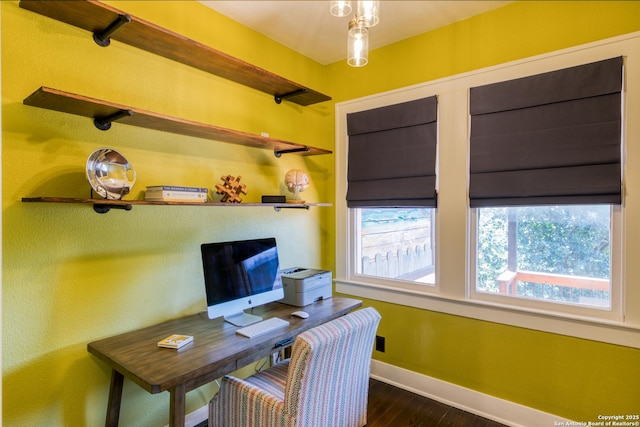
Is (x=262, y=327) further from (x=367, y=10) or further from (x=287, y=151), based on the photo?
(x=367, y=10)

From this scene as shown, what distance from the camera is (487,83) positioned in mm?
2156

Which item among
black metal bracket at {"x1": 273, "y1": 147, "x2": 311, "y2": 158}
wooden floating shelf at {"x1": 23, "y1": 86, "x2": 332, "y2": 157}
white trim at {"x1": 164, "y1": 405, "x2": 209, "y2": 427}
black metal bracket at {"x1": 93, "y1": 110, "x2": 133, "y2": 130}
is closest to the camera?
wooden floating shelf at {"x1": 23, "y1": 86, "x2": 332, "y2": 157}

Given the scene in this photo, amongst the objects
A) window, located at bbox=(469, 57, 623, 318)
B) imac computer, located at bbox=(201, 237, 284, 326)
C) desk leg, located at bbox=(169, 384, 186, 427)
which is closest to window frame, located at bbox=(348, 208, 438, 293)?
window, located at bbox=(469, 57, 623, 318)

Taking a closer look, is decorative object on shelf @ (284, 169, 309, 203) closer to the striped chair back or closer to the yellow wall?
the yellow wall

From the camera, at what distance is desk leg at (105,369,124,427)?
1.62 meters

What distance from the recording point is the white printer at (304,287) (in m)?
2.19

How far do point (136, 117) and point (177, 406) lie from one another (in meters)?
1.33

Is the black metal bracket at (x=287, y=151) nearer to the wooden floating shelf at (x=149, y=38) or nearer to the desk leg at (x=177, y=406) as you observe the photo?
the wooden floating shelf at (x=149, y=38)

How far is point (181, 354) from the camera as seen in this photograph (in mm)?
1486

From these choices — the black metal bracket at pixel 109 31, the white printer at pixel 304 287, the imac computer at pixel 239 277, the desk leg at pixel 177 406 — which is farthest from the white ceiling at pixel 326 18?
the desk leg at pixel 177 406

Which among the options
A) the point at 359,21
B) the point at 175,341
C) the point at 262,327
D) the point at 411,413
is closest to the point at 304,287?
the point at 262,327

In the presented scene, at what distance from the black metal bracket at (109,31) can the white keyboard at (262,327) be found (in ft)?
5.13

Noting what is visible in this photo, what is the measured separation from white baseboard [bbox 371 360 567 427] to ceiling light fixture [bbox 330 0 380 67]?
2.20 m

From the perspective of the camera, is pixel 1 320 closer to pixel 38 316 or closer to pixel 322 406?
pixel 38 316
